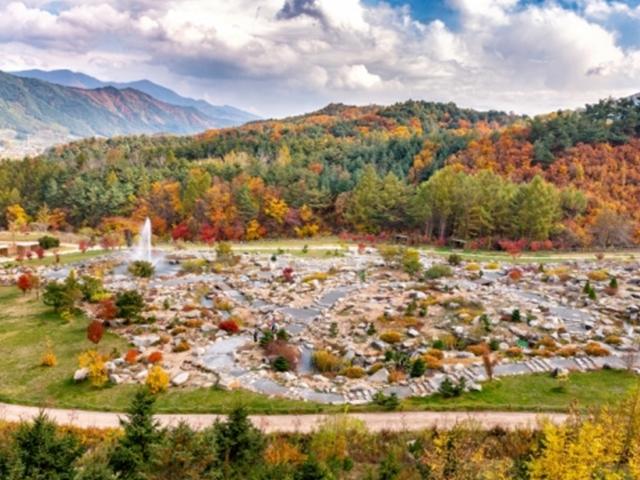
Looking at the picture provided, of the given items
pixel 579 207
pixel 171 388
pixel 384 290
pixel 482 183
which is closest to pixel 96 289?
pixel 171 388

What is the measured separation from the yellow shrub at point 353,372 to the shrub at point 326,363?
0.77 metres

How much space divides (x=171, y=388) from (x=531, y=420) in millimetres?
12505

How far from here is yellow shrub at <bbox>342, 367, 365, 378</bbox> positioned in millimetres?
19109

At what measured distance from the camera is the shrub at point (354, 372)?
1911cm

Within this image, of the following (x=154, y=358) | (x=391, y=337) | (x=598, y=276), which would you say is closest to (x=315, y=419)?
(x=154, y=358)

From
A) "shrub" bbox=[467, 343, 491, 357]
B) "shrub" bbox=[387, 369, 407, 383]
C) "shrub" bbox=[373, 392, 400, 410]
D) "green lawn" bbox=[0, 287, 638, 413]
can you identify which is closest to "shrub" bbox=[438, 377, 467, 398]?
"green lawn" bbox=[0, 287, 638, 413]

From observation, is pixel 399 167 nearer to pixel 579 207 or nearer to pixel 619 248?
pixel 579 207

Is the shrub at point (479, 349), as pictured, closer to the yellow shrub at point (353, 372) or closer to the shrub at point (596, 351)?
the shrub at point (596, 351)

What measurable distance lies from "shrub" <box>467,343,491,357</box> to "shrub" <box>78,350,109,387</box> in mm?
15304

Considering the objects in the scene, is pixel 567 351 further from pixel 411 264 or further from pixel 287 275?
pixel 287 275

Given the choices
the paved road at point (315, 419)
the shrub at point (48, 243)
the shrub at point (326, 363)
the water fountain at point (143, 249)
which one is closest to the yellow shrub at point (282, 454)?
the paved road at point (315, 419)

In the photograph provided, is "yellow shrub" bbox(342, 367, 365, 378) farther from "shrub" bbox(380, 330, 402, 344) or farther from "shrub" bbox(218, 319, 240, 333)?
"shrub" bbox(218, 319, 240, 333)

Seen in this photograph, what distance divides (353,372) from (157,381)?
24.9 feet

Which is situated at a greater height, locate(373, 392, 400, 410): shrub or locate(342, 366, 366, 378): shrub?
locate(373, 392, 400, 410): shrub
